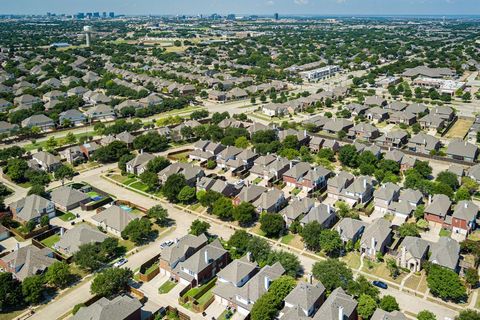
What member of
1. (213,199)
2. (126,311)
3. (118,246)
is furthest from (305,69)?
(126,311)

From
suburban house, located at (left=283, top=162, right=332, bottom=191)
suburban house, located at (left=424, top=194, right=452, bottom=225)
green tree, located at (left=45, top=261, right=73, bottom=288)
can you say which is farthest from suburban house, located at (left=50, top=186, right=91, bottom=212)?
suburban house, located at (left=424, top=194, right=452, bottom=225)

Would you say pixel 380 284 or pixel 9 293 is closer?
pixel 9 293

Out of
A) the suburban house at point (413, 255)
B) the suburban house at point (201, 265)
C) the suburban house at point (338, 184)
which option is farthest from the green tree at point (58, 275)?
the suburban house at point (338, 184)

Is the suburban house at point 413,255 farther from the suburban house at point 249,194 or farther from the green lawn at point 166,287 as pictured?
the green lawn at point 166,287

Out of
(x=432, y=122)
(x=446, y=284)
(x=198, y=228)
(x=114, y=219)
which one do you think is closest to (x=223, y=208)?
(x=198, y=228)

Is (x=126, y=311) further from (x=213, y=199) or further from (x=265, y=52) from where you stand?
(x=265, y=52)

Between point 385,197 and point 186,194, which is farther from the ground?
point 385,197

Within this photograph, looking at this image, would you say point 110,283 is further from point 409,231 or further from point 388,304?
point 409,231

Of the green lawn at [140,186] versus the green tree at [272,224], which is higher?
the green tree at [272,224]
